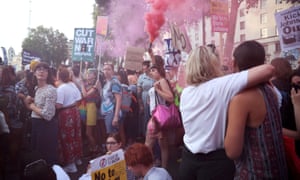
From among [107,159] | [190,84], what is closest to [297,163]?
[190,84]

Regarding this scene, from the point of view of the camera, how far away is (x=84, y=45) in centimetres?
941

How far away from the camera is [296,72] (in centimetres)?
362

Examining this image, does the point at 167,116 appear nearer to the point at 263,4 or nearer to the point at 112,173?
the point at 112,173

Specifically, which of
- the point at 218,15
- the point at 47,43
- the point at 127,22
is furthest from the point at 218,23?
the point at 47,43

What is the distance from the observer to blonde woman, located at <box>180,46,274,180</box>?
91.9 inches

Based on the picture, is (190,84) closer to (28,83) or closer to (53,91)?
(53,91)

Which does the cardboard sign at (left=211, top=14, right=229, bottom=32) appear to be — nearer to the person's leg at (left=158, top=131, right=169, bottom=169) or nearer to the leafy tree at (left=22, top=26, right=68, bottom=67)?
the person's leg at (left=158, top=131, right=169, bottom=169)

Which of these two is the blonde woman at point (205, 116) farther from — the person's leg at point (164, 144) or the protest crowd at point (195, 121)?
A: the person's leg at point (164, 144)

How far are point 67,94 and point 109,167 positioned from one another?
2.92 meters

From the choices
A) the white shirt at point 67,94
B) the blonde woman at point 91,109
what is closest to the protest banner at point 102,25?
the blonde woman at point 91,109

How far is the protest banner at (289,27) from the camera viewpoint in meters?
5.45

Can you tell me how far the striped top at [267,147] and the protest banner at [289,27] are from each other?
3.74 metres

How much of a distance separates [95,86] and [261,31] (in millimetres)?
41955

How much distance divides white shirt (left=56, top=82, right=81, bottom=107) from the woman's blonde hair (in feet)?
11.1
